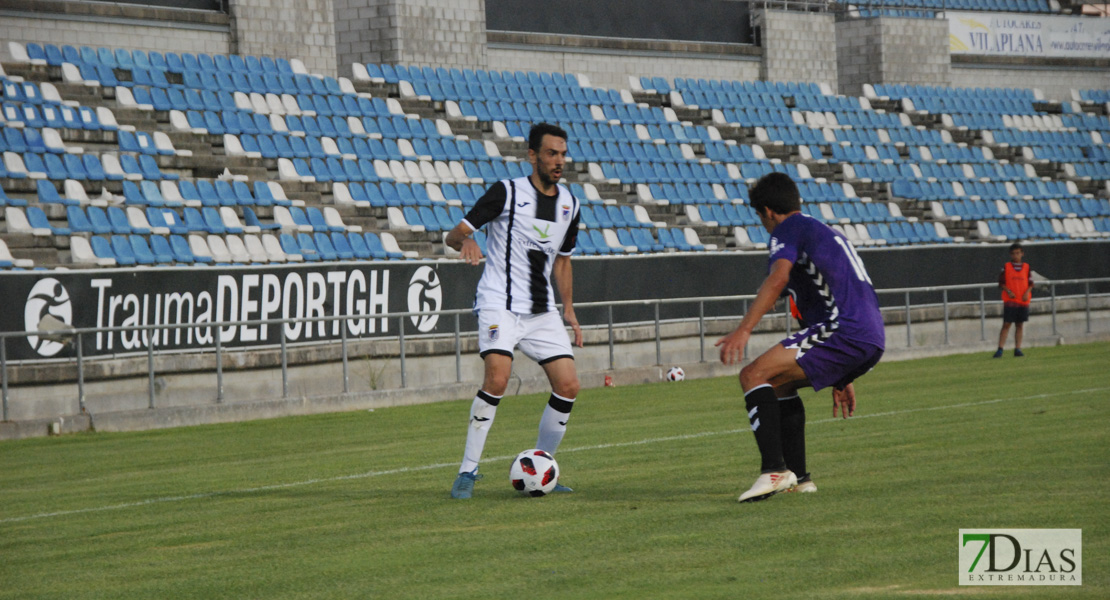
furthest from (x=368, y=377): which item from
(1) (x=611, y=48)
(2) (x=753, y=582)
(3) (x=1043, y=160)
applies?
(3) (x=1043, y=160)

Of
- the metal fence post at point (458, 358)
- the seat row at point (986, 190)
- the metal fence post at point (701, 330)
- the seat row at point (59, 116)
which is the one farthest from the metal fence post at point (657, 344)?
the seat row at point (986, 190)

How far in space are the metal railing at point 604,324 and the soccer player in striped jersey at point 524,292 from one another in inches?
345

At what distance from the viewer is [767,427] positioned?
790 centimetres

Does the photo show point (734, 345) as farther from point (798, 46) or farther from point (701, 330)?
point (798, 46)

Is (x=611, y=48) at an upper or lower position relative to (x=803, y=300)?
upper

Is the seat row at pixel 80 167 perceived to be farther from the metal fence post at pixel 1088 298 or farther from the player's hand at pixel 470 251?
the metal fence post at pixel 1088 298

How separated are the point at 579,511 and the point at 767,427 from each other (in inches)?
45.1

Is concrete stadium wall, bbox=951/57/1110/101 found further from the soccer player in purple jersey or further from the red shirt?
the soccer player in purple jersey

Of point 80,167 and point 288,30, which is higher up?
point 288,30

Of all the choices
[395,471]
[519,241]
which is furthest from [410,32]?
[519,241]

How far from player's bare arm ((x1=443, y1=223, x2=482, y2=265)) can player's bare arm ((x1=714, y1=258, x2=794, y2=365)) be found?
1819 mm

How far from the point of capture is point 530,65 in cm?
3297

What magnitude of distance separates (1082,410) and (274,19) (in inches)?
767

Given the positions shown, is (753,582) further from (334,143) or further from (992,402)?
(334,143)
